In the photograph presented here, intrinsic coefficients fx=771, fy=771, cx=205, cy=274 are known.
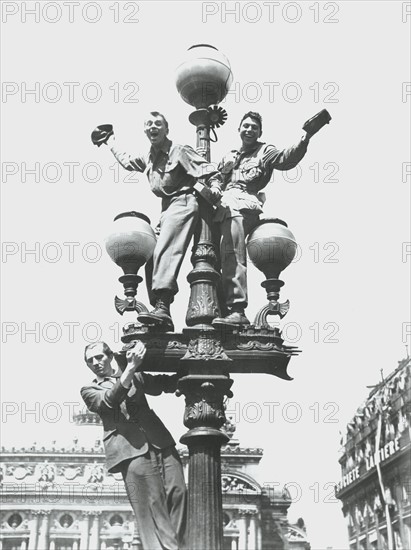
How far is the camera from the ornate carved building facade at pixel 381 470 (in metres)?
43.8

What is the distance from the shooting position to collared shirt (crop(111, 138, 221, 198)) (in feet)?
21.0

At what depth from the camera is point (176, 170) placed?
644 cm

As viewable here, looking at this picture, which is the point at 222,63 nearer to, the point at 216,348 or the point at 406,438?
the point at 216,348

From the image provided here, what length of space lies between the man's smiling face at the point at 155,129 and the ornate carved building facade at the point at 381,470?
3877cm

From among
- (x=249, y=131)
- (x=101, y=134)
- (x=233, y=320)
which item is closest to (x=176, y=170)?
(x=249, y=131)

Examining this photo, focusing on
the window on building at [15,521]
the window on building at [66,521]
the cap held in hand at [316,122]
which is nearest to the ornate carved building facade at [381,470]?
the window on building at [66,521]

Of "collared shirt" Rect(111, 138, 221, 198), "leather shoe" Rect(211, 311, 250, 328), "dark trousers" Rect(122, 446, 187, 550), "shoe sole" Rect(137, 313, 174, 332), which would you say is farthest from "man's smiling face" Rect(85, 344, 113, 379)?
"collared shirt" Rect(111, 138, 221, 198)

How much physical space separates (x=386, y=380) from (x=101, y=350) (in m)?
45.8

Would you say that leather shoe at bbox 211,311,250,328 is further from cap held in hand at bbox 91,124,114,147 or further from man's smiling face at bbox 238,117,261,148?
cap held in hand at bbox 91,124,114,147

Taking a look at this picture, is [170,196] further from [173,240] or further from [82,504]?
[82,504]

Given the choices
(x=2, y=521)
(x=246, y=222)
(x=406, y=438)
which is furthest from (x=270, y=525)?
(x=246, y=222)

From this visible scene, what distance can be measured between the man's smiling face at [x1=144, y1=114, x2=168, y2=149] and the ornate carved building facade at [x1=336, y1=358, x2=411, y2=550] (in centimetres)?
3877

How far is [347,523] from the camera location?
58.9 metres

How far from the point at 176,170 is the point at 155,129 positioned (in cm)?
40
